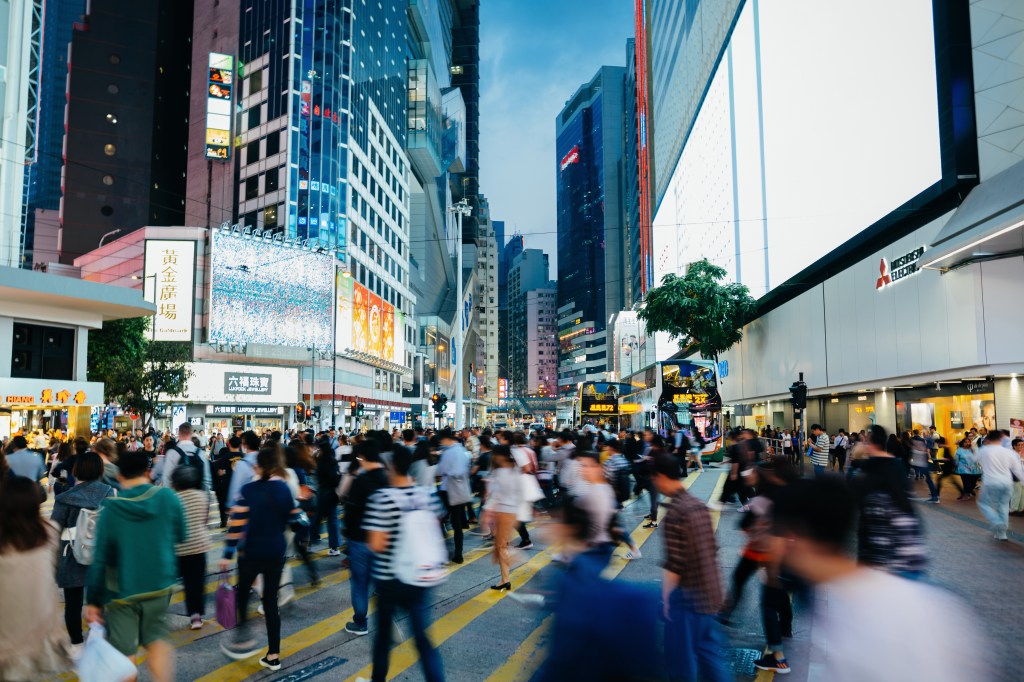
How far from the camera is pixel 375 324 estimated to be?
194ft

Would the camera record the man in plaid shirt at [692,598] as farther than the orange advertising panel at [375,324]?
No

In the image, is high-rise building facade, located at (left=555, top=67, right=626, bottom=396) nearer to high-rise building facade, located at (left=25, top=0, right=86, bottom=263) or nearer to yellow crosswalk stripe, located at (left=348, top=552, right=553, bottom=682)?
high-rise building facade, located at (left=25, top=0, right=86, bottom=263)

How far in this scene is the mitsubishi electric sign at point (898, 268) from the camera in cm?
2091

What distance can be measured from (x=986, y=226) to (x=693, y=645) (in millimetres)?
16551

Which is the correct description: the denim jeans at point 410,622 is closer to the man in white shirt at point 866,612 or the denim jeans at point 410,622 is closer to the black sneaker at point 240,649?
the black sneaker at point 240,649

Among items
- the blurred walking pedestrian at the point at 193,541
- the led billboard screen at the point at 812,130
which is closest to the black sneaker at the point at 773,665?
the blurred walking pedestrian at the point at 193,541

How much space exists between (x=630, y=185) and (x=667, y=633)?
141 metres

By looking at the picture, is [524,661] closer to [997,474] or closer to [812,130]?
[997,474]

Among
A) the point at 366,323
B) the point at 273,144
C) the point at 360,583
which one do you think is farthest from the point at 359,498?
the point at 273,144

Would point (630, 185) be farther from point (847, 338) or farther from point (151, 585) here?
point (151, 585)

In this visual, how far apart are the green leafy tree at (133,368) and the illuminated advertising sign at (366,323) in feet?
43.1

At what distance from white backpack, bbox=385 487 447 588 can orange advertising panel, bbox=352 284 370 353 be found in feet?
166

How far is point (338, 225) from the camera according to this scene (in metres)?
55.8

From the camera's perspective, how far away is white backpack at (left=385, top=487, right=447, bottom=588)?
4.64 metres
